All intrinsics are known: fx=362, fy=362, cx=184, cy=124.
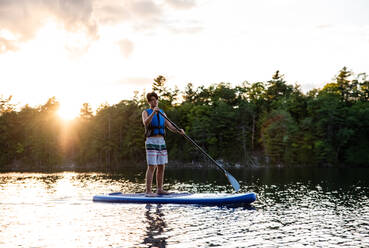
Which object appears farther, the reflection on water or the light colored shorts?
the light colored shorts

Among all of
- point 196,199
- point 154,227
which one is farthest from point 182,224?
point 196,199

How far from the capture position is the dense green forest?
50.0 meters

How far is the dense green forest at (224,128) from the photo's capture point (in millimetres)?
50031

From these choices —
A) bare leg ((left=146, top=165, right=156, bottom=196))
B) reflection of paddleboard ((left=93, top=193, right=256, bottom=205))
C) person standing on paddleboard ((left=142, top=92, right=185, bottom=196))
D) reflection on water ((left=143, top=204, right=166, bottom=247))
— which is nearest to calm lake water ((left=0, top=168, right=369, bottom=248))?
reflection on water ((left=143, top=204, right=166, bottom=247))

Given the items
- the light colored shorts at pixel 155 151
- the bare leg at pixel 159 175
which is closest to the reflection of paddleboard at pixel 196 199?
the bare leg at pixel 159 175

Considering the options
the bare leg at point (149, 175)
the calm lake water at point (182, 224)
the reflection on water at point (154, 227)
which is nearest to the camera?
the reflection on water at point (154, 227)

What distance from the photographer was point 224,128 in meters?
56.8

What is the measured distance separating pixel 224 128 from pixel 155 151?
4597cm

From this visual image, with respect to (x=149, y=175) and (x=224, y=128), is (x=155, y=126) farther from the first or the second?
(x=224, y=128)

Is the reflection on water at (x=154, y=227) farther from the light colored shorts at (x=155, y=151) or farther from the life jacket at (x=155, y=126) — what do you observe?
the life jacket at (x=155, y=126)

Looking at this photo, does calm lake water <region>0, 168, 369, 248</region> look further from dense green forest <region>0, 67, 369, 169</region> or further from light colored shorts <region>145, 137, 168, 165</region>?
dense green forest <region>0, 67, 369, 169</region>

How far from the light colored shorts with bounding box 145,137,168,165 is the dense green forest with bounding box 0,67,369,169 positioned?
40.5m

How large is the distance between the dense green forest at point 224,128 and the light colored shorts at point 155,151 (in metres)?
40.5

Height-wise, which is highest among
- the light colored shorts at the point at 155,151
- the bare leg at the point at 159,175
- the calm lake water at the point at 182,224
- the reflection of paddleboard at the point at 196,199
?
the light colored shorts at the point at 155,151
